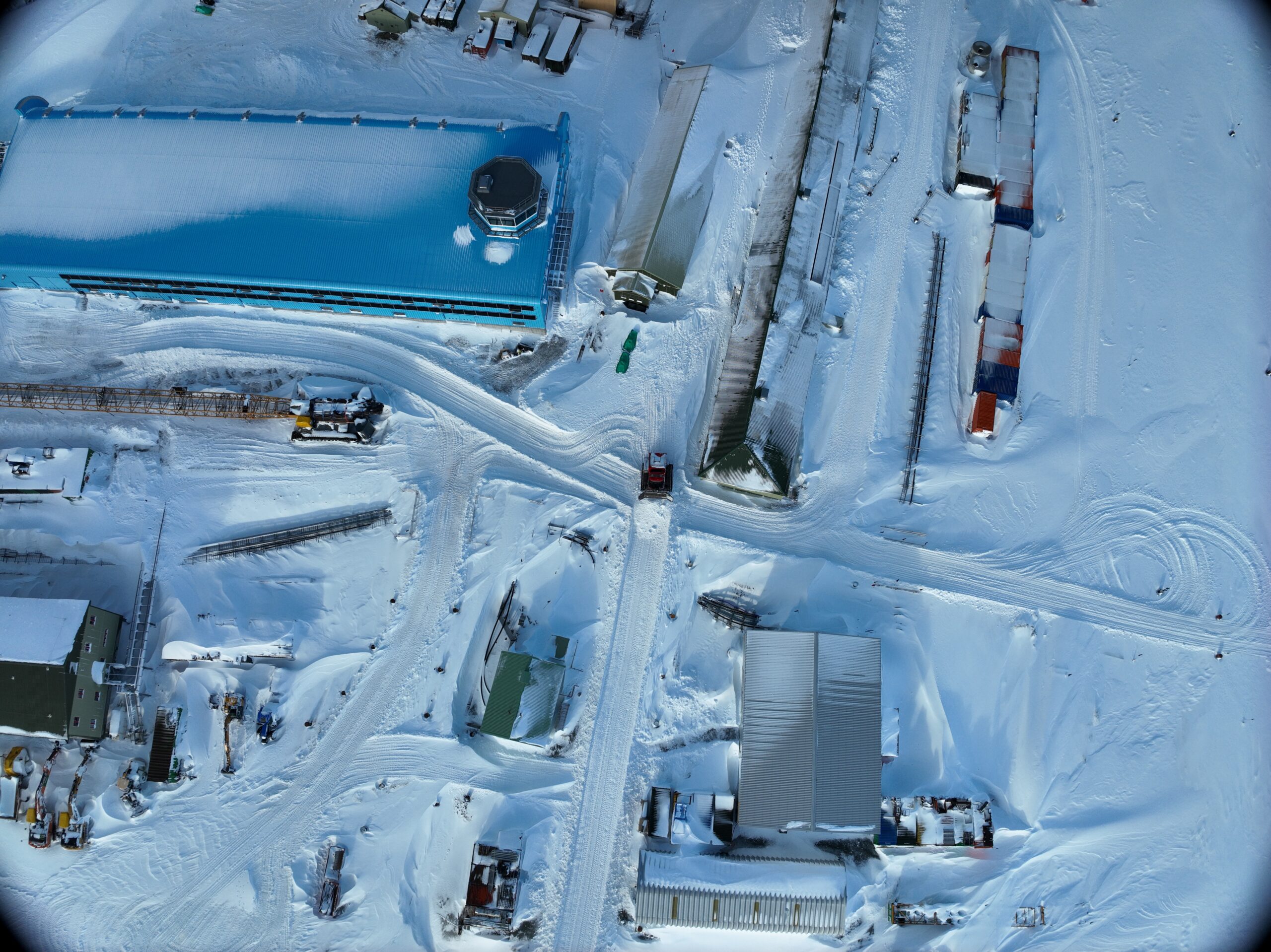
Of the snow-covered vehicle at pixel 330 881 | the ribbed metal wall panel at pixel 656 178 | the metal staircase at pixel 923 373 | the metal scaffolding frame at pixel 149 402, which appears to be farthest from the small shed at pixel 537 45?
the snow-covered vehicle at pixel 330 881

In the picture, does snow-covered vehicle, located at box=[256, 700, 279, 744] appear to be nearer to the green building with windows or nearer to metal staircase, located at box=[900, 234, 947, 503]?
the green building with windows

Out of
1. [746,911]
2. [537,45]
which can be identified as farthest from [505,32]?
[746,911]

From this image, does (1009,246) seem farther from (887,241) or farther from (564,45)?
(564,45)

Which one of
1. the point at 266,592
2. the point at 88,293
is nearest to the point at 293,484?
the point at 266,592

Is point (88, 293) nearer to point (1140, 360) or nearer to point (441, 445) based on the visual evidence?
point (441, 445)

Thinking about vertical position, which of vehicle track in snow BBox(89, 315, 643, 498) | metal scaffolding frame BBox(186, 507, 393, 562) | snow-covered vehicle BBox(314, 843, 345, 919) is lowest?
snow-covered vehicle BBox(314, 843, 345, 919)

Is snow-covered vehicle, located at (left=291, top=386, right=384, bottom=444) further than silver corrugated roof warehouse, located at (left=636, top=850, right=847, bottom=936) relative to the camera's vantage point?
Yes

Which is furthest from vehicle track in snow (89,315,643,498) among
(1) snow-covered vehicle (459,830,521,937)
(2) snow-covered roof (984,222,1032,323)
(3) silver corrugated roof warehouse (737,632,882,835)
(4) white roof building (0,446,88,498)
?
(2) snow-covered roof (984,222,1032,323)
